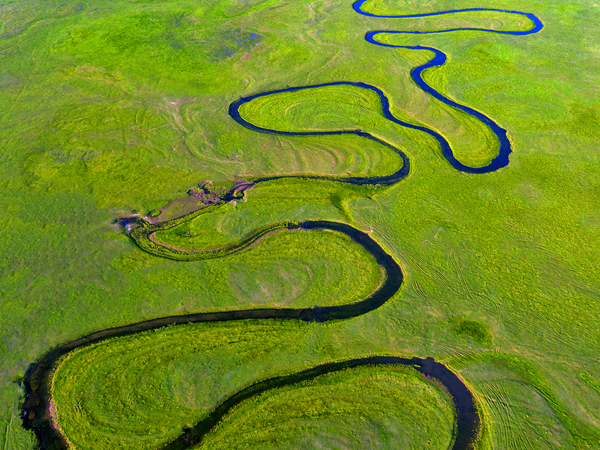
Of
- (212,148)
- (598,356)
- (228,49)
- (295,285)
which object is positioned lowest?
(598,356)

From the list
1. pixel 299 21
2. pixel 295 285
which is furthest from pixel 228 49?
pixel 295 285

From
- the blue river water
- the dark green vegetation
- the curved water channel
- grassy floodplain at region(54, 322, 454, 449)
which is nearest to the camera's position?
the dark green vegetation

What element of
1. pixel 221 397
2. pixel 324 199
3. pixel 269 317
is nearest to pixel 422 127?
pixel 324 199

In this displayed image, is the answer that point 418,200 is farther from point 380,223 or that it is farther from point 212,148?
Answer: point 212,148

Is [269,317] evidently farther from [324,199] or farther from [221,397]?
[324,199]

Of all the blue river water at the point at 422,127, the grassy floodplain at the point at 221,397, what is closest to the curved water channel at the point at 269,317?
the blue river water at the point at 422,127

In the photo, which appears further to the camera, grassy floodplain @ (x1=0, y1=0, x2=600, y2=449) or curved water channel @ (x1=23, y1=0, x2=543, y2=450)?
Answer: grassy floodplain @ (x1=0, y1=0, x2=600, y2=449)

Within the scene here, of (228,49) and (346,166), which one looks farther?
(228,49)

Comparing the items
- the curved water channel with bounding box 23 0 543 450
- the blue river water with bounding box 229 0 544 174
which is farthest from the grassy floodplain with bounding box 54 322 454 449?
the blue river water with bounding box 229 0 544 174

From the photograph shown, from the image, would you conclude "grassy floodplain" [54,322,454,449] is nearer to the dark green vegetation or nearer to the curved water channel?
the dark green vegetation
